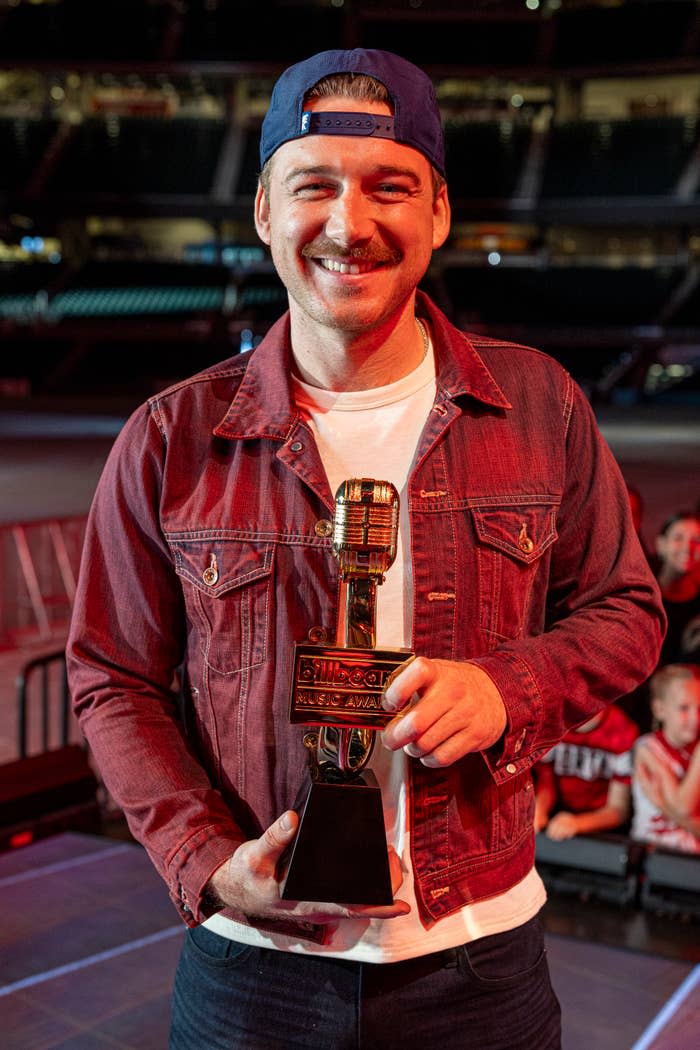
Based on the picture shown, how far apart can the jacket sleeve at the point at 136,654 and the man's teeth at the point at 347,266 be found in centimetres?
31

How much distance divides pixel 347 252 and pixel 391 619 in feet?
1.53

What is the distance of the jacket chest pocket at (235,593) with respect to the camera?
141 cm

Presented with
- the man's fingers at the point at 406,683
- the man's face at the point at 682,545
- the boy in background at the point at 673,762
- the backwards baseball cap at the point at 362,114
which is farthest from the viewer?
the man's face at the point at 682,545

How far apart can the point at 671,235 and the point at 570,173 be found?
287 centimetres

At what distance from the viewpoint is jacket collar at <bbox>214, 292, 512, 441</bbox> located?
146cm

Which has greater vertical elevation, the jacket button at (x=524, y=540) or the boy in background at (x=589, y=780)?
the jacket button at (x=524, y=540)

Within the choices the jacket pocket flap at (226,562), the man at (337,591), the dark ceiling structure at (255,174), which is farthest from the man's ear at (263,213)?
the dark ceiling structure at (255,174)

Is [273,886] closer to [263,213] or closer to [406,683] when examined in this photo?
[406,683]

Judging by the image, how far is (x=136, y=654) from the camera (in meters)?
1.46

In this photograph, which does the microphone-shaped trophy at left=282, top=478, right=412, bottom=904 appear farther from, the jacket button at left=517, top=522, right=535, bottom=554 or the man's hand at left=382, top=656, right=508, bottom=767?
the jacket button at left=517, top=522, right=535, bottom=554

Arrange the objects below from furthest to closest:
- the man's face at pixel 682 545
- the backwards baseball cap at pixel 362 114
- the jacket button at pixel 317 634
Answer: the man's face at pixel 682 545, the backwards baseball cap at pixel 362 114, the jacket button at pixel 317 634

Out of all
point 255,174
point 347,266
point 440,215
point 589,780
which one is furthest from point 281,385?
point 255,174

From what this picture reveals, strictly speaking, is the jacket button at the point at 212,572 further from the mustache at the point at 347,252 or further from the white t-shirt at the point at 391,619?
the mustache at the point at 347,252

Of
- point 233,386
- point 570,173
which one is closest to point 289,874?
point 233,386
